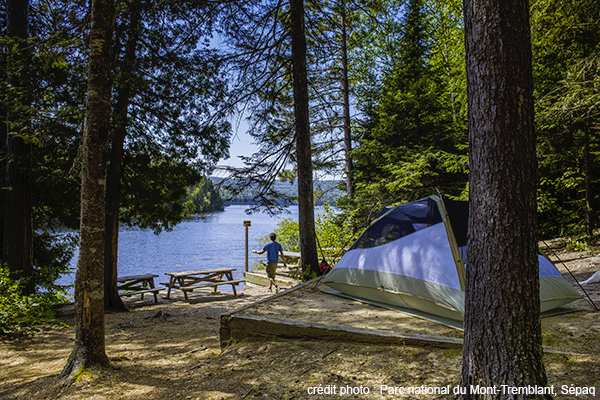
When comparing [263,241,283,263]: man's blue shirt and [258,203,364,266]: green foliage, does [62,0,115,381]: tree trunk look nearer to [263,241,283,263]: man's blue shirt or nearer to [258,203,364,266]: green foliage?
[263,241,283,263]: man's blue shirt

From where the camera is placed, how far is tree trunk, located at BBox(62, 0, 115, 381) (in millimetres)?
4188

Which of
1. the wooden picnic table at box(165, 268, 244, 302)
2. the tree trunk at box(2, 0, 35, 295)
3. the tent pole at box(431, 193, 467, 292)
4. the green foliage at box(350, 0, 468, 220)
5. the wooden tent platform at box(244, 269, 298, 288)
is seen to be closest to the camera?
the tent pole at box(431, 193, 467, 292)

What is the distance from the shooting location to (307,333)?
412cm

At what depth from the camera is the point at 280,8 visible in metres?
8.91

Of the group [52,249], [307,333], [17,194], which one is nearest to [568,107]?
[307,333]

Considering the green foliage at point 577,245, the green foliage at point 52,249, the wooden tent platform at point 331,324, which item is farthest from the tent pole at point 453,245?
the green foliage at point 52,249

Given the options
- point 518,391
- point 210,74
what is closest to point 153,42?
point 210,74

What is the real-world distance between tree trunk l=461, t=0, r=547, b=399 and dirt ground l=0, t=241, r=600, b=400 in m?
0.59

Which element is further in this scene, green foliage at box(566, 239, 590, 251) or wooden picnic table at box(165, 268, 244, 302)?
wooden picnic table at box(165, 268, 244, 302)

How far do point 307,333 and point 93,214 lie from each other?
8.91 feet

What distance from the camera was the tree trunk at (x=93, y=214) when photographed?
4188mm

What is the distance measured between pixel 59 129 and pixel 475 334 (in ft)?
27.1

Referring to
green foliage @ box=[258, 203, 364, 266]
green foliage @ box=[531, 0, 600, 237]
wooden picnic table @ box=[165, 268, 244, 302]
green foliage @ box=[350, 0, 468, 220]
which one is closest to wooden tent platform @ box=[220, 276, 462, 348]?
green foliage @ box=[531, 0, 600, 237]

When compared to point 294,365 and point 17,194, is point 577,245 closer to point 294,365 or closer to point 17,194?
point 294,365
